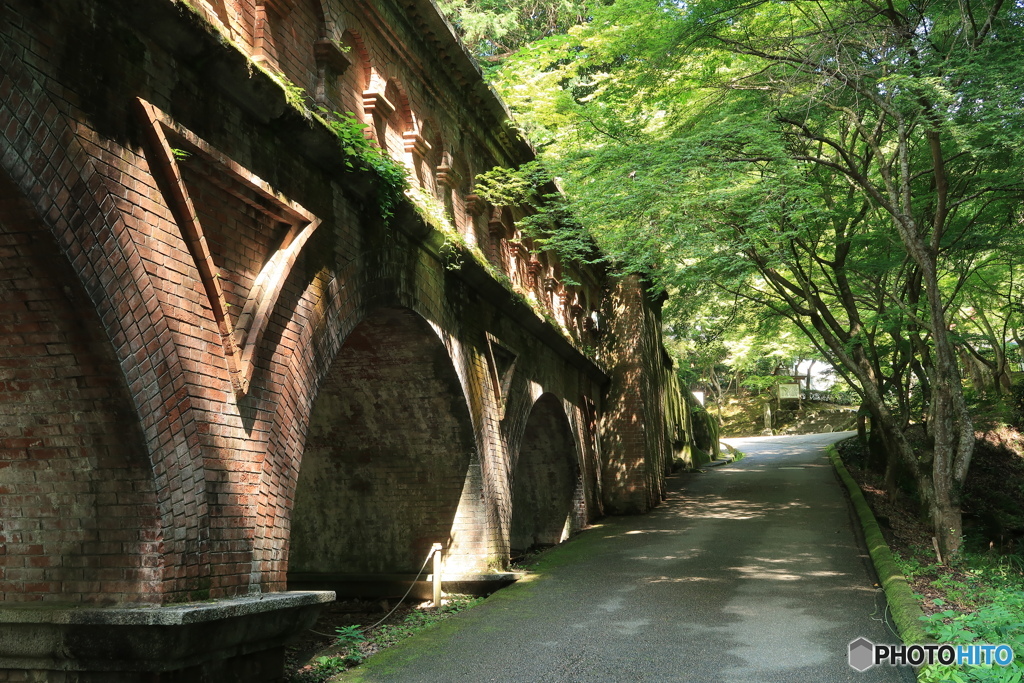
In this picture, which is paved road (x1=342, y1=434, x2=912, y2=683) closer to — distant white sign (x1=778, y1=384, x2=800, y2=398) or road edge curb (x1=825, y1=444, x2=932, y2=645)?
road edge curb (x1=825, y1=444, x2=932, y2=645)

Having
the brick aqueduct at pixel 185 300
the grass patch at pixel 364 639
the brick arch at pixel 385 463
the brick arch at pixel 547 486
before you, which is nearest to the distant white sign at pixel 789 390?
the brick arch at pixel 547 486

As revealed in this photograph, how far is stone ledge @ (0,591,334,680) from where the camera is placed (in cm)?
409

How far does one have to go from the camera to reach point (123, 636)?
4.12 meters

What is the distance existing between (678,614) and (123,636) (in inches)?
215

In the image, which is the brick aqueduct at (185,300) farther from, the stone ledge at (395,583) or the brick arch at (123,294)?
the stone ledge at (395,583)

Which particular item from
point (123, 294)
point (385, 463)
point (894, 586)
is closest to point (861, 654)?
point (894, 586)

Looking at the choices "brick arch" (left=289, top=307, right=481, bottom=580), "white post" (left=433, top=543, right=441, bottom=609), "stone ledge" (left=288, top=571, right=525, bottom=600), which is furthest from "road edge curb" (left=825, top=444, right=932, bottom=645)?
"white post" (left=433, top=543, right=441, bottom=609)

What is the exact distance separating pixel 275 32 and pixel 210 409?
9.99 feet

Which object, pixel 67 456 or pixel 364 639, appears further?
pixel 364 639

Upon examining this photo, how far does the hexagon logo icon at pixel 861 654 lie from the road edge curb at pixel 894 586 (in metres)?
0.29

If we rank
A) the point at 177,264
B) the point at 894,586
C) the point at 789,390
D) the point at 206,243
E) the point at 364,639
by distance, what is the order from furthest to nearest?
the point at 789,390
the point at 894,586
the point at 364,639
the point at 206,243
the point at 177,264

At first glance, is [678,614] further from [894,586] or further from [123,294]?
[123,294]

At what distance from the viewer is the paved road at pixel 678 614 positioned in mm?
6203

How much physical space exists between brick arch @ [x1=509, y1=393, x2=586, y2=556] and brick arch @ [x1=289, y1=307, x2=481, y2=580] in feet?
15.8
